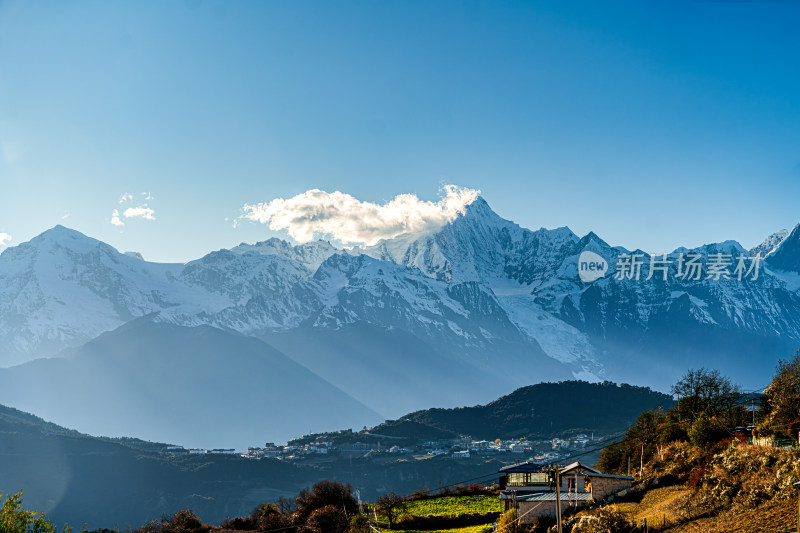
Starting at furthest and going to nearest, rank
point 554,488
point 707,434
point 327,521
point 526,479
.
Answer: point 327,521
point 526,479
point 707,434
point 554,488

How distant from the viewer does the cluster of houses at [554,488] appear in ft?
176

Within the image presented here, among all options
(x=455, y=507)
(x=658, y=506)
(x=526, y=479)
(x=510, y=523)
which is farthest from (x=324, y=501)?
(x=658, y=506)

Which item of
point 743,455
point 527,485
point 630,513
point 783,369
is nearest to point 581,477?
point 527,485

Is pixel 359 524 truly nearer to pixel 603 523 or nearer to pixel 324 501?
pixel 324 501

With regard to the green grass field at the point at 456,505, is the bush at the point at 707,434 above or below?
above

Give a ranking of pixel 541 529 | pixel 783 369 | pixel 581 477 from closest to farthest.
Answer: pixel 541 529, pixel 581 477, pixel 783 369

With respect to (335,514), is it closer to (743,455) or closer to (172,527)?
(172,527)

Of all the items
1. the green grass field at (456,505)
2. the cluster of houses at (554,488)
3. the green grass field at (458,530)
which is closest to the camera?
the cluster of houses at (554,488)

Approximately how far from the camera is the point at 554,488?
61281 millimetres

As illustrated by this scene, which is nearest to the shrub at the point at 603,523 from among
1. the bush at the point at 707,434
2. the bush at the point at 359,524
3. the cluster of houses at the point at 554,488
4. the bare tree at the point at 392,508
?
the cluster of houses at the point at 554,488

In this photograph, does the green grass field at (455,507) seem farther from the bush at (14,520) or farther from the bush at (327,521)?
the bush at (14,520)

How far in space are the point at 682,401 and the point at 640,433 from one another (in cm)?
688

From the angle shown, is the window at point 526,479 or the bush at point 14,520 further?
the window at point 526,479

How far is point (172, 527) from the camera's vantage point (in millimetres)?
77875
